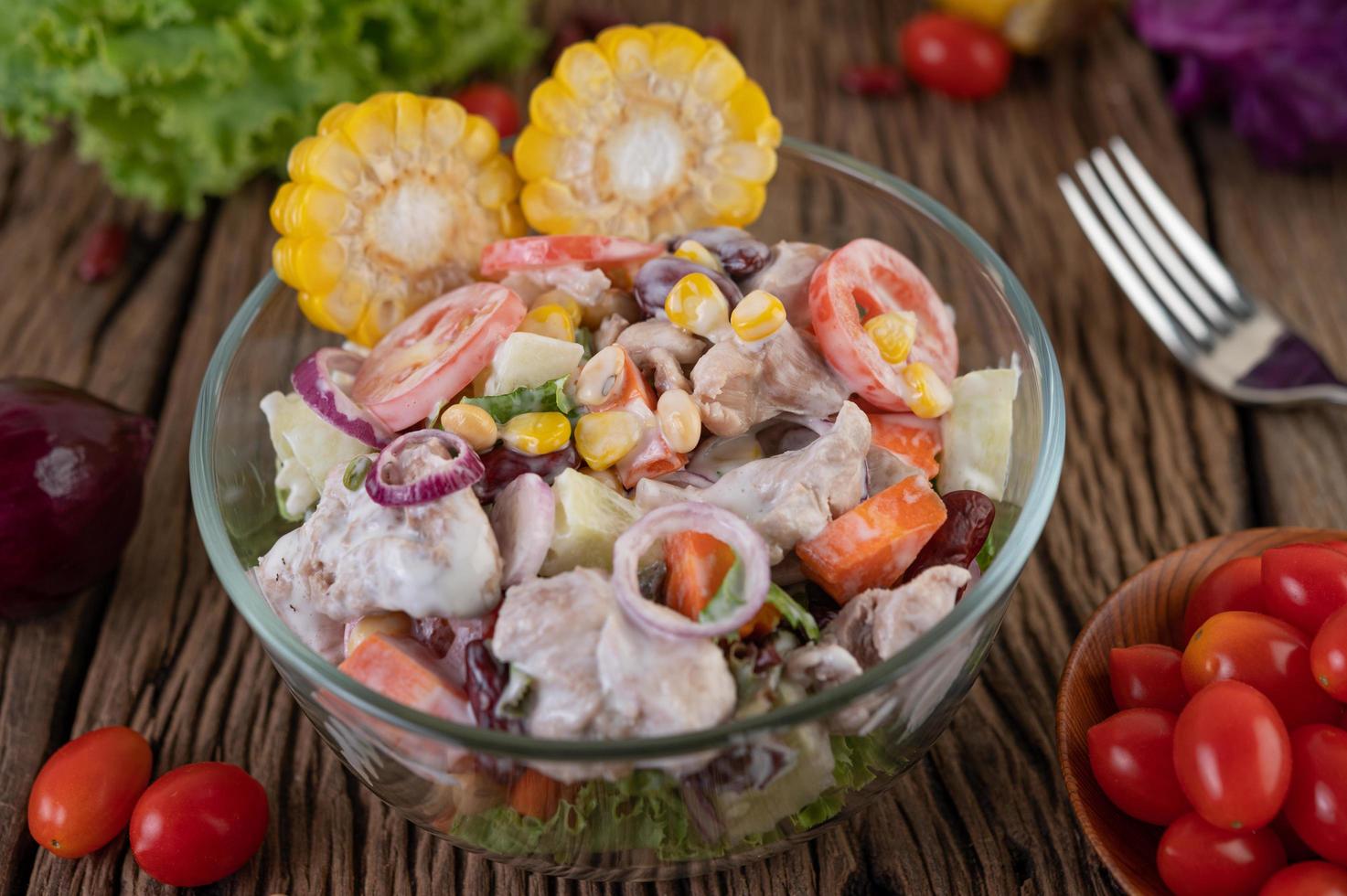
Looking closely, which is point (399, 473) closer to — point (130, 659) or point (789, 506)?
point (789, 506)

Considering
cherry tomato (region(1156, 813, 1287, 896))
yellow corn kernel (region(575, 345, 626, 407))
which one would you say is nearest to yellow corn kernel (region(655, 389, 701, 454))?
yellow corn kernel (region(575, 345, 626, 407))

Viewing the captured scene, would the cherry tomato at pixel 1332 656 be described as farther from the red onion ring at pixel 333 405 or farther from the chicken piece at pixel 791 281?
the red onion ring at pixel 333 405

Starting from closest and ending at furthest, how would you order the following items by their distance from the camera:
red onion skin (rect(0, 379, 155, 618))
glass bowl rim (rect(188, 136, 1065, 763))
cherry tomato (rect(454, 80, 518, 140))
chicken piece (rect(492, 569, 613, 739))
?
1. glass bowl rim (rect(188, 136, 1065, 763))
2. chicken piece (rect(492, 569, 613, 739))
3. red onion skin (rect(0, 379, 155, 618))
4. cherry tomato (rect(454, 80, 518, 140))

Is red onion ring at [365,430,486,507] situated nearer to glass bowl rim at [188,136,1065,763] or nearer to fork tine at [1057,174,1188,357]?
glass bowl rim at [188,136,1065,763]

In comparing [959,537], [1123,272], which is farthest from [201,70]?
[1123,272]

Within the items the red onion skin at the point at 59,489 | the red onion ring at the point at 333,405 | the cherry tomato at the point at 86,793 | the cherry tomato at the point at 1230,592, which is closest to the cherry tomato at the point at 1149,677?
the cherry tomato at the point at 1230,592

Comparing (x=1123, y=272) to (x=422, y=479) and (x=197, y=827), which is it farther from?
(x=197, y=827)
